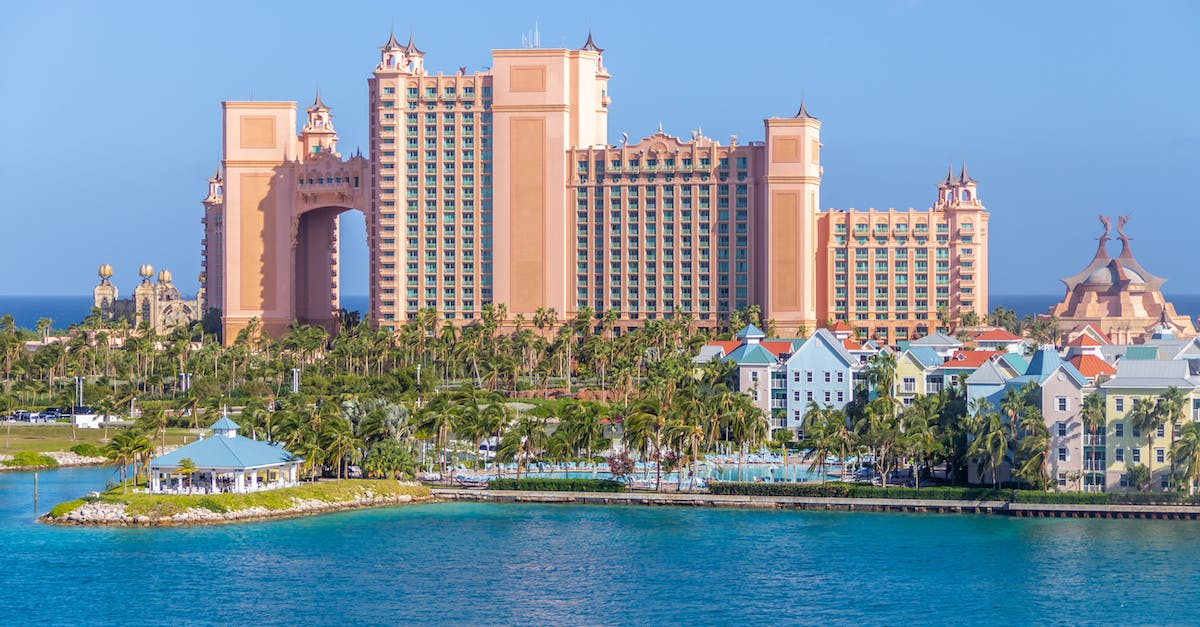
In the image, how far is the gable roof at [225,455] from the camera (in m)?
112

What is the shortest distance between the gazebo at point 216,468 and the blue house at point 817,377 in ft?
143

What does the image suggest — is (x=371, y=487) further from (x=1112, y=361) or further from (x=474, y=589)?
(x=1112, y=361)

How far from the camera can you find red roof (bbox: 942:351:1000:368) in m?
137

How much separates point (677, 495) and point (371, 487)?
18442 millimetres

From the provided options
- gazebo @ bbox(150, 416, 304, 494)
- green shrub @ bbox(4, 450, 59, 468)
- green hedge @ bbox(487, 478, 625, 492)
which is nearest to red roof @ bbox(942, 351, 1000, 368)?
green hedge @ bbox(487, 478, 625, 492)

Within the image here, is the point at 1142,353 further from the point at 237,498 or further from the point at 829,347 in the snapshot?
the point at 237,498

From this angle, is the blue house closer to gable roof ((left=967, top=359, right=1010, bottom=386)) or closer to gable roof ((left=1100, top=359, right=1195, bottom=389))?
gable roof ((left=967, top=359, right=1010, bottom=386))

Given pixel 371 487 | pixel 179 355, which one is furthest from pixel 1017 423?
pixel 179 355

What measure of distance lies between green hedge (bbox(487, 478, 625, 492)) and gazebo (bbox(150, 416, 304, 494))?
13813mm

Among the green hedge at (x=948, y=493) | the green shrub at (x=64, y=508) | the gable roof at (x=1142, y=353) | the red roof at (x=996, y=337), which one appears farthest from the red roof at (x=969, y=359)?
the green shrub at (x=64, y=508)

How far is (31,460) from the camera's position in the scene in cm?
13750

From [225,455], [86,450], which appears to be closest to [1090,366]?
[225,455]

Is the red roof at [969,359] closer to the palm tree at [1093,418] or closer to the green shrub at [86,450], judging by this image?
the palm tree at [1093,418]

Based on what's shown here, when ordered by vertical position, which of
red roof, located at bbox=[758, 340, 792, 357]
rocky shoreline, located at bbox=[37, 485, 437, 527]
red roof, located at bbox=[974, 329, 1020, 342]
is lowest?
rocky shoreline, located at bbox=[37, 485, 437, 527]
